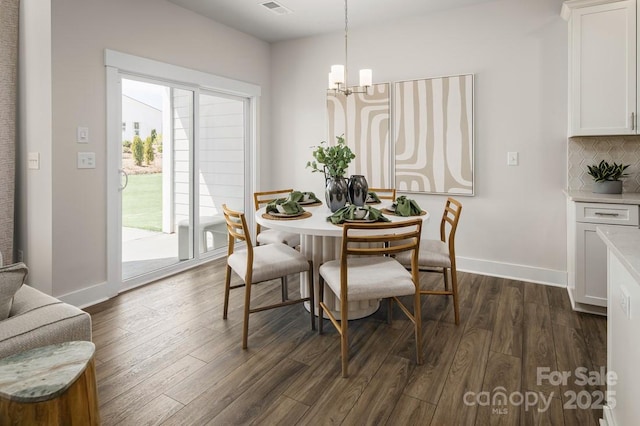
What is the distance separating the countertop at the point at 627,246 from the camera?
3.82 ft

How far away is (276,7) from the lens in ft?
12.5

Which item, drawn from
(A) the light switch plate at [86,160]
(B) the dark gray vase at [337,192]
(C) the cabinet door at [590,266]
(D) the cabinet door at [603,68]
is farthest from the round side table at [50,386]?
(D) the cabinet door at [603,68]

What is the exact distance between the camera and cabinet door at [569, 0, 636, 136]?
2.90 metres

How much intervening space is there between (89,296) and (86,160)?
1.09 meters

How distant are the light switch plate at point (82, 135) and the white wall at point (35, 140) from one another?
0.29 metres

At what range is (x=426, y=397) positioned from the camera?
6.30ft

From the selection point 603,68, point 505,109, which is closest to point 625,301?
point 603,68

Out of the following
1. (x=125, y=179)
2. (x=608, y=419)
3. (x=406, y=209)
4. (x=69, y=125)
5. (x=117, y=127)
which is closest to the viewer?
(x=608, y=419)

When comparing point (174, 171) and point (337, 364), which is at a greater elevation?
point (174, 171)

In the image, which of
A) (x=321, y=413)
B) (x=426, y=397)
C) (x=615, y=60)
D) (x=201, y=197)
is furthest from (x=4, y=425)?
(x=615, y=60)

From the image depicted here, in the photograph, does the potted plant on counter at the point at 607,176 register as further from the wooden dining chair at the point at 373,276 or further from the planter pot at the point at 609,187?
the wooden dining chair at the point at 373,276

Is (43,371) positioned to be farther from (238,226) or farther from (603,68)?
(603,68)

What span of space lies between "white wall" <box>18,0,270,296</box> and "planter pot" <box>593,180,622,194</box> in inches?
157

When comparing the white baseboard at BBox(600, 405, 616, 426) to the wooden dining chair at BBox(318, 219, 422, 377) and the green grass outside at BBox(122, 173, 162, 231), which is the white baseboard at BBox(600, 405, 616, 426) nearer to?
the wooden dining chair at BBox(318, 219, 422, 377)
